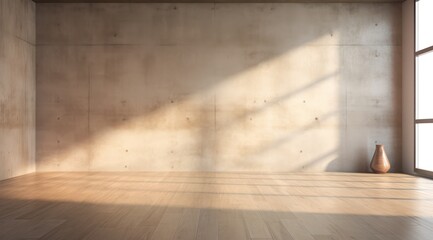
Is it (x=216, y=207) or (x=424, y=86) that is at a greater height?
(x=424, y=86)

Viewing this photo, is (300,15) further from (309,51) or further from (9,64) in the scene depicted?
(9,64)

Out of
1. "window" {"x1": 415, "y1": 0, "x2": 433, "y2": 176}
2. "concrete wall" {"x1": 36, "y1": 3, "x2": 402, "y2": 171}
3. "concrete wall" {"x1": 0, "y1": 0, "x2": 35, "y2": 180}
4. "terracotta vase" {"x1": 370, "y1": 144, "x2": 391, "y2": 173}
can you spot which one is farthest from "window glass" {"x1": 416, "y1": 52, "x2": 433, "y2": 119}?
"concrete wall" {"x1": 0, "y1": 0, "x2": 35, "y2": 180}

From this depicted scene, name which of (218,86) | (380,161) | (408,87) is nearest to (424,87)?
(408,87)

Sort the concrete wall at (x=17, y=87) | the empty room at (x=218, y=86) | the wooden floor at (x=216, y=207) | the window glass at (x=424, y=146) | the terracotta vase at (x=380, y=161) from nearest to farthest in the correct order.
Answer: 1. the wooden floor at (x=216, y=207)
2. the concrete wall at (x=17, y=87)
3. the window glass at (x=424, y=146)
4. the terracotta vase at (x=380, y=161)
5. the empty room at (x=218, y=86)

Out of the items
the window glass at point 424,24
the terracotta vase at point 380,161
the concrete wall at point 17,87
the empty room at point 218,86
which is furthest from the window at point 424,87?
the concrete wall at point 17,87

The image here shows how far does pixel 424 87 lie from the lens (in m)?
7.15

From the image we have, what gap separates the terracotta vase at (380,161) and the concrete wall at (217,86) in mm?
321

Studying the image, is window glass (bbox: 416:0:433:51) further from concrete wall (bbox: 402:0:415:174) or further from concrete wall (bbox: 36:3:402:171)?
concrete wall (bbox: 36:3:402:171)

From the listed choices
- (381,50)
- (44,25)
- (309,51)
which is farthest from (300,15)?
(44,25)

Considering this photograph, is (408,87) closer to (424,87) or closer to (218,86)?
(424,87)

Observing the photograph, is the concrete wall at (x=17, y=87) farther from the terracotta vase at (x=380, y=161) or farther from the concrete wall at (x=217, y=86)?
the terracotta vase at (x=380, y=161)

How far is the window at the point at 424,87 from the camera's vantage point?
22.7 ft

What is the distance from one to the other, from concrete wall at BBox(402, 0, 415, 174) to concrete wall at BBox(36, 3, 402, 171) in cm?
14

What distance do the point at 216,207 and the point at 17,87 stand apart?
4487mm
